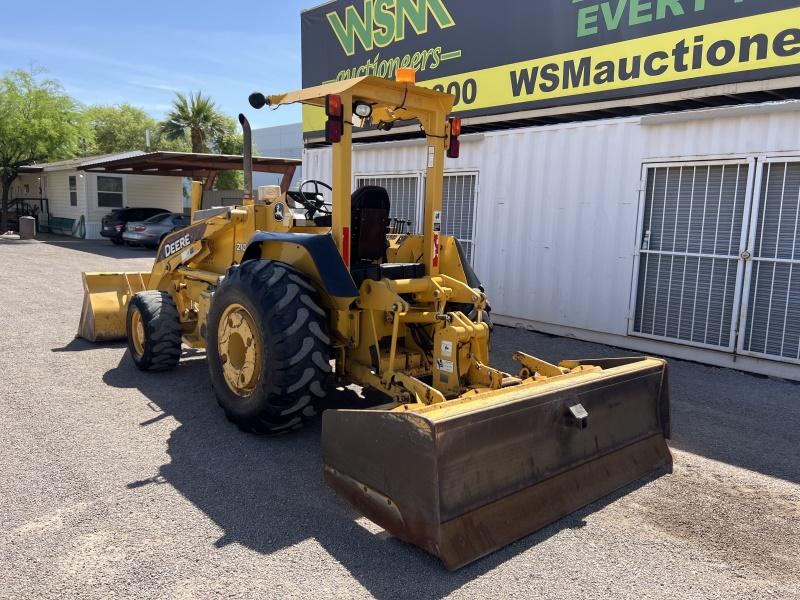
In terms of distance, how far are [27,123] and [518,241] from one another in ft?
77.3

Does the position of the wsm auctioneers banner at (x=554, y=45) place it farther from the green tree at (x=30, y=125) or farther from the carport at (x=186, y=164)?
the green tree at (x=30, y=125)

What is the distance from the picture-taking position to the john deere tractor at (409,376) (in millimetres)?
3248

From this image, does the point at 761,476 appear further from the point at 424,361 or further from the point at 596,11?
the point at 596,11

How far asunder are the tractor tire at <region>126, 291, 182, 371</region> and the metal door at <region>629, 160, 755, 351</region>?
17.8 ft

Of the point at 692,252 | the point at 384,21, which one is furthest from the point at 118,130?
the point at 692,252

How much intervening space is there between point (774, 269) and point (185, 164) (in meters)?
18.8

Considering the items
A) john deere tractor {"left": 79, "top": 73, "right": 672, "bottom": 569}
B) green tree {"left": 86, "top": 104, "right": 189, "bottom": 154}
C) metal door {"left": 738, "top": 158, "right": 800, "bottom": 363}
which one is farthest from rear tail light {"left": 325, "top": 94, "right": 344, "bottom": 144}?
→ green tree {"left": 86, "top": 104, "right": 189, "bottom": 154}

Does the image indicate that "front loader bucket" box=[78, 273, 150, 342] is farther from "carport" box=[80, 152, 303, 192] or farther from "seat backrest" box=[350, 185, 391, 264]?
"carport" box=[80, 152, 303, 192]

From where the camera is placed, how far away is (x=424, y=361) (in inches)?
186

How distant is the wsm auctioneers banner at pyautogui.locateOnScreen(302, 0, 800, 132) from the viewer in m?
7.02

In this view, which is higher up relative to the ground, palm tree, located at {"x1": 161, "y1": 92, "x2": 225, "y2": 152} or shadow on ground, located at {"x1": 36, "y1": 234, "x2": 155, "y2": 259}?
palm tree, located at {"x1": 161, "y1": 92, "x2": 225, "y2": 152}

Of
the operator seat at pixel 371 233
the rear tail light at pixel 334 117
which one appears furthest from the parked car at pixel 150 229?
the rear tail light at pixel 334 117

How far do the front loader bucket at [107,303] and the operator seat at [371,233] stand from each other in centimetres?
387

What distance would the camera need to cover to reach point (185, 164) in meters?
21.1
